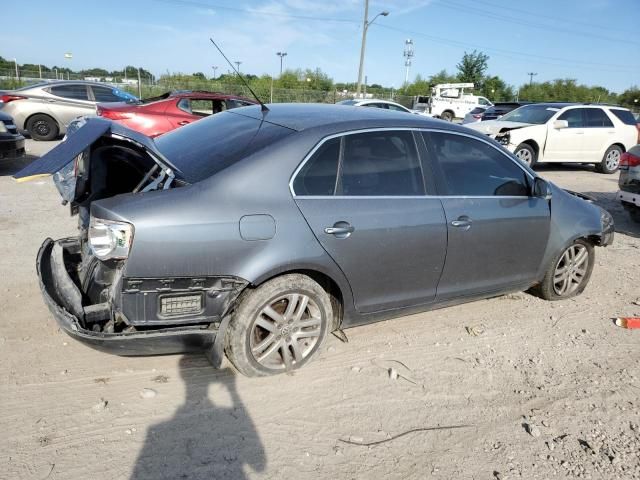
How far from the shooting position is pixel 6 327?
3.60 metres

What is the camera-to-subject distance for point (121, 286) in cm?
267

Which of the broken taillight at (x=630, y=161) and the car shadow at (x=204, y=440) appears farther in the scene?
the broken taillight at (x=630, y=161)

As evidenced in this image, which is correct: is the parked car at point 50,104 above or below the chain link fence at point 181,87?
below

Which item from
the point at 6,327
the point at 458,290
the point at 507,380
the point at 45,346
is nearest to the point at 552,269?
the point at 458,290

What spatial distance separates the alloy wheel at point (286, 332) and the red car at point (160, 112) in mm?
7096

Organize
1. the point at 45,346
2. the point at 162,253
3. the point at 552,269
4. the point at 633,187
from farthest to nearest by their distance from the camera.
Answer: the point at 633,187 → the point at 552,269 → the point at 45,346 → the point at 162,253

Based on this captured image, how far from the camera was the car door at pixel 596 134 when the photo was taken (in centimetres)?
1216

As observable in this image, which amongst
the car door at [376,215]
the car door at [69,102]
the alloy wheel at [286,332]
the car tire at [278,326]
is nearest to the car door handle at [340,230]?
the car door at [376,215]

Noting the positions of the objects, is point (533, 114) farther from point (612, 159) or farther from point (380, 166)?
point (380, 166)

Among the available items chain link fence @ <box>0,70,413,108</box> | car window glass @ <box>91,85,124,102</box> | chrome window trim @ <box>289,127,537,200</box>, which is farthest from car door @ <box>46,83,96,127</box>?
chain link fence @ <box>0,70,413,108</box>

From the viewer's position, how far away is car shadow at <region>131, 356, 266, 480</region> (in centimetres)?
245

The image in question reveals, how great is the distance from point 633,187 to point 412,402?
609cm

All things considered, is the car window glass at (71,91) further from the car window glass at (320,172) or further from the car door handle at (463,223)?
the car door handle at (463,223)

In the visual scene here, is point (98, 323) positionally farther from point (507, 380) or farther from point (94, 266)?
point (507, 380)
